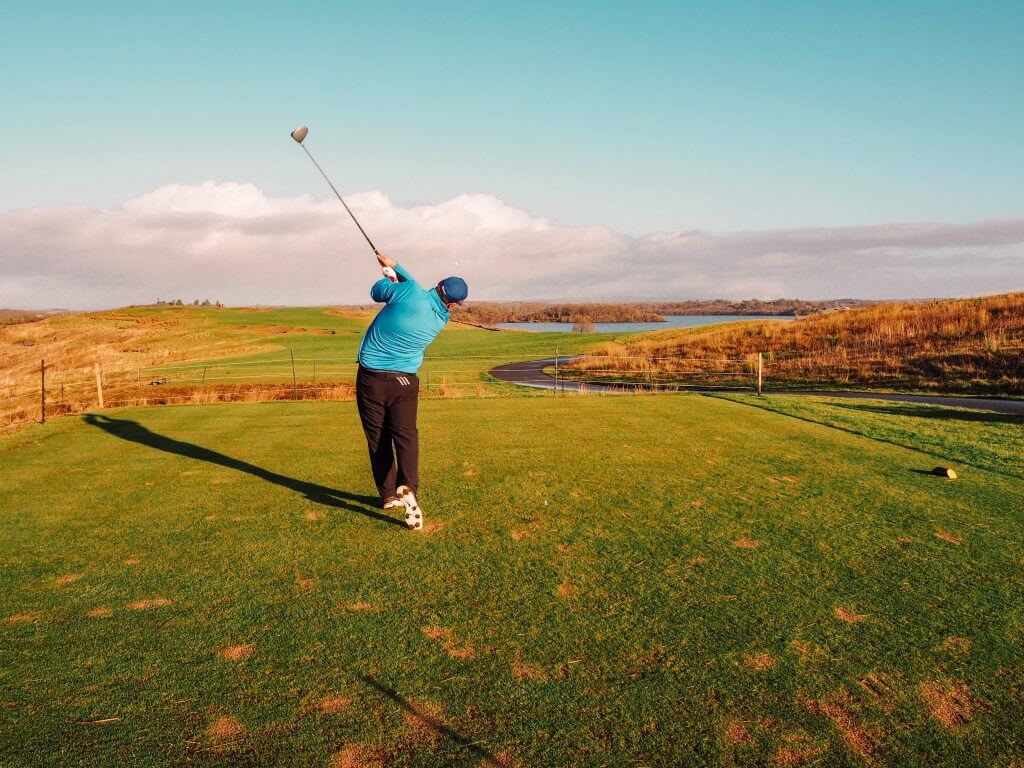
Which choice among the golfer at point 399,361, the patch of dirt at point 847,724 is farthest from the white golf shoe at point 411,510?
the patch of dirt at point 847,724

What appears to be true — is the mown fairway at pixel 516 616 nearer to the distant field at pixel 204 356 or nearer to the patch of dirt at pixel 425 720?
the patch of dirt at pixel 425 720

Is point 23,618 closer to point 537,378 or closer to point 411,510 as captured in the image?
point 411,510

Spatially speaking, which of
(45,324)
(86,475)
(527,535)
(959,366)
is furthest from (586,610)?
(45,324)

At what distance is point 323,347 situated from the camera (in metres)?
63.3

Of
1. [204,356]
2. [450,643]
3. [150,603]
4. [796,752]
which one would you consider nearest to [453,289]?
[450,643]

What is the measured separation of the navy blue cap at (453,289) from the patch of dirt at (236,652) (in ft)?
11.4

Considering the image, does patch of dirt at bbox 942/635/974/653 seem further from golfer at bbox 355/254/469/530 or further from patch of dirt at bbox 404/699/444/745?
golfer at bbox 355/254/469/530

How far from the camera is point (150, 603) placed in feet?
14.9

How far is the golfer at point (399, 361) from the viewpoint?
20.0ft

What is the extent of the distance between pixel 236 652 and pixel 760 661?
3.16m

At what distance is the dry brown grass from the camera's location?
30422 millimetres

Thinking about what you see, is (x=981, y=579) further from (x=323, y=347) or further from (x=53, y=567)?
(x=323, y=347)

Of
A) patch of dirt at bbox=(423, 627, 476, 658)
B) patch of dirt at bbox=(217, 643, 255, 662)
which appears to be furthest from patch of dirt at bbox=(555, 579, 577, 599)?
patch of dirt at bbox=(217, 643, 255, 662)

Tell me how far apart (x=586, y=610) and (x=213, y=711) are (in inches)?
93.6
